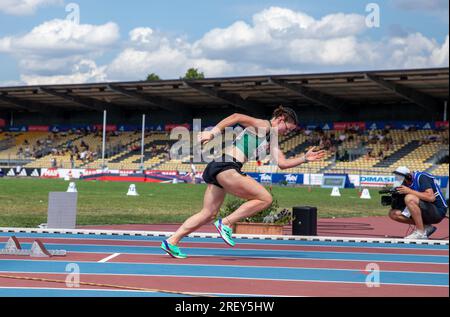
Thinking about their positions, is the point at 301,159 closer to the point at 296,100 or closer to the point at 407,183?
the point at 407,183

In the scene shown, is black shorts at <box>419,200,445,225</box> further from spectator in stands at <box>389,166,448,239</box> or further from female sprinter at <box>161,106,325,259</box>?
female sprinter at <box>161,106,325,259</box>

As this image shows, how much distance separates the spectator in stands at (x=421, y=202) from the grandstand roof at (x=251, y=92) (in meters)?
30.1

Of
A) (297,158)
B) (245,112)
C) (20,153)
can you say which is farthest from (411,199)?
(20,153)

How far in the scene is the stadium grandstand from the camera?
46.2m

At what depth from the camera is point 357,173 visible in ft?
145

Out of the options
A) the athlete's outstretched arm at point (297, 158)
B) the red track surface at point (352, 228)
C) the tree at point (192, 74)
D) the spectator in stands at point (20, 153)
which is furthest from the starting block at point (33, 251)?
the tree at point (192, 74)

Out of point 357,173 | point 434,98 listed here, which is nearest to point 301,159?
point 357,173

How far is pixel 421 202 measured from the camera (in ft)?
38.1

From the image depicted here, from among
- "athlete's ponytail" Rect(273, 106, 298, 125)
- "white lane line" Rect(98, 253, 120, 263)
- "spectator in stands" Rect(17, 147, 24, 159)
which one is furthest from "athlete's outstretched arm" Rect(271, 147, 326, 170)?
"spectator in stands" Rect(17, 147, 24, 159)

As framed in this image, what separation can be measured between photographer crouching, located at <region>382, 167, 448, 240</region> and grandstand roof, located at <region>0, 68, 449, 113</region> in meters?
30.1

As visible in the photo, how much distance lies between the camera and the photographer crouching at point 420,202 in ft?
37.9

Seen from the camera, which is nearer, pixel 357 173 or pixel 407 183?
pixel 407 183

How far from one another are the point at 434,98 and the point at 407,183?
131 ft

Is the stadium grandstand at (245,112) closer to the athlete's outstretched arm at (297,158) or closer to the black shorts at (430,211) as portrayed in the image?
the black shorts at (430,211)
